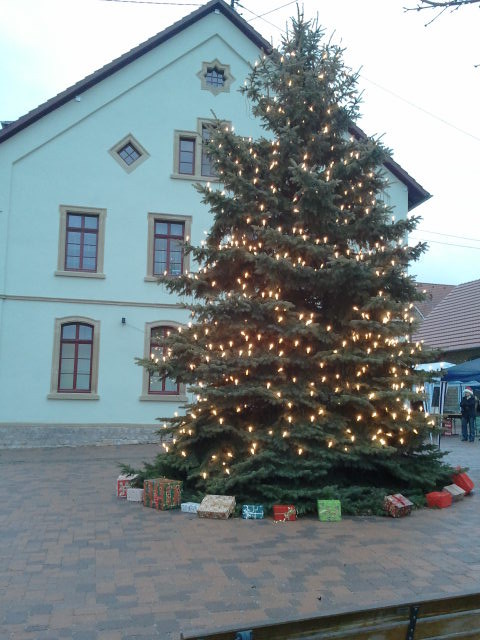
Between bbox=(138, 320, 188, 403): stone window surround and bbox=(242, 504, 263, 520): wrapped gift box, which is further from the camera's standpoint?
bbox=(138, 320, 188, 403): stone window surround

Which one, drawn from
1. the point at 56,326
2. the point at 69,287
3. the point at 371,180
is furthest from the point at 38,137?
the point at 371,180

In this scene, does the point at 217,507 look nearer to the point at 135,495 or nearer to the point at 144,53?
the point at 135,495

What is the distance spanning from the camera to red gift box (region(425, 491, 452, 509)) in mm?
8289

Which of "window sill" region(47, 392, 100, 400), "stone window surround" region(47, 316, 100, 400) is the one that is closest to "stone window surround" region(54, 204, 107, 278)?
"stone window surround" region(47, 316, 100, 400)

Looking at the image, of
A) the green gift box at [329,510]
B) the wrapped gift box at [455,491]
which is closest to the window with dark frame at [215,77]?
the wrapped gift box at [455,491]

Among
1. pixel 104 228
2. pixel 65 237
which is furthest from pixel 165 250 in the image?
pixel 65 237

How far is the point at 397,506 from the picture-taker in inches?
303

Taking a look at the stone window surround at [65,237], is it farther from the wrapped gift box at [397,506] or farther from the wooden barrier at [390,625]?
the wooden barrier at [390,625]

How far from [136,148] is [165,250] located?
3045 mm

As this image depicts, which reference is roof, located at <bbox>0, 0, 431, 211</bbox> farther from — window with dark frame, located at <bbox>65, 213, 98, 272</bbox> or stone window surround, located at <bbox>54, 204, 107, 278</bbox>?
window with dark frame, located at <bbox>65, 213, 98, 272</bbox>

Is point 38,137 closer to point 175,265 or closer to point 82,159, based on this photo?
point 82,159

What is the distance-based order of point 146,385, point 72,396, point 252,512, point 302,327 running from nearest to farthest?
1. point 252,512
2. point 302,327
3. point 72,396
4. point 146,385

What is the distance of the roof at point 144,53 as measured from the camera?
54.0 ft

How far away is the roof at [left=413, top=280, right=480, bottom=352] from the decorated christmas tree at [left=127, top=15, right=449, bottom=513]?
46.1ft
